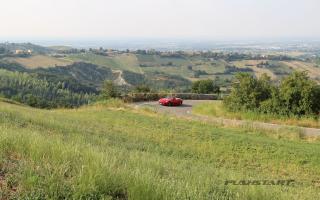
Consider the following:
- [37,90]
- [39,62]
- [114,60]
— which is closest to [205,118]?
[37,90]

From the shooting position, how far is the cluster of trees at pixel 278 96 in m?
26.3

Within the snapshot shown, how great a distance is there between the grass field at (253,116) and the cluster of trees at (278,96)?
0.46 m

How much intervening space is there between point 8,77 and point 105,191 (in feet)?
337

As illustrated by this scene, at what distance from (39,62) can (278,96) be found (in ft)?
440

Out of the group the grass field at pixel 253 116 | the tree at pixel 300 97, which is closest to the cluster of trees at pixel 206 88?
the grass field at pixel 253 116

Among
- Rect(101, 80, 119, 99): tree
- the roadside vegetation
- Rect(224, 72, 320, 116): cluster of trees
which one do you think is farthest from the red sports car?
Rect(224, 72, 320, 116): cluster of trees

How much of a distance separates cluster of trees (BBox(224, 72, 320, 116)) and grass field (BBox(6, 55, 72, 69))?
121m

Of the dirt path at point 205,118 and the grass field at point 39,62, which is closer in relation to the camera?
the dirt path at point 205,118

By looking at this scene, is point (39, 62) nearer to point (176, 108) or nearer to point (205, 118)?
point (176, 108)

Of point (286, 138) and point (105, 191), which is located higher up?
point (105, 191)

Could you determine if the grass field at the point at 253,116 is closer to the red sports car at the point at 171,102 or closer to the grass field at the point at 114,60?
the red sports car at the point at 171,102

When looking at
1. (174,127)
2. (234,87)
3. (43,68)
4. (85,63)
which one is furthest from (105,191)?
(85,63)

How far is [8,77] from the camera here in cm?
10106

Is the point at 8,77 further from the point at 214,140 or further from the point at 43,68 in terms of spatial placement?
the point at 214,140
